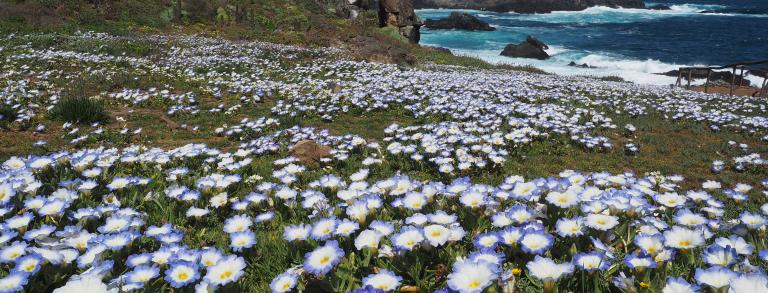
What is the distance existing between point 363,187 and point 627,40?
66.6 metres

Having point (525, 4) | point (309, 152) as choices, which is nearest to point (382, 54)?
point (309, 152)

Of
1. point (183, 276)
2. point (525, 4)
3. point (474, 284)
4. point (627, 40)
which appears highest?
point (525, 4)

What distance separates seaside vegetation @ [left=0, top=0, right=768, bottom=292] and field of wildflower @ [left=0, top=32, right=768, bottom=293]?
0.02 metres

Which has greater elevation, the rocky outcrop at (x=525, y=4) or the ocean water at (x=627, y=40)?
the rocky outcrop at (x=525, y=4)

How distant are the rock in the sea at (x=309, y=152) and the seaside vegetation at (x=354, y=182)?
0.43ft

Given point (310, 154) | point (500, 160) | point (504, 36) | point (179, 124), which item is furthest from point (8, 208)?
point (504, 36)

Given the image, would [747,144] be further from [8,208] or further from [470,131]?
[8,208]

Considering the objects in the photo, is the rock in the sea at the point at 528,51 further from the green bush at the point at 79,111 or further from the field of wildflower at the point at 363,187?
the green bush at the point at 79,111

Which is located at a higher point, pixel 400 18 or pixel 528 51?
pixel 400 18

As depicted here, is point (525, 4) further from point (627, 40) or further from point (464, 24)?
point (627, 40)

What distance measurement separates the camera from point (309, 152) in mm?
6258

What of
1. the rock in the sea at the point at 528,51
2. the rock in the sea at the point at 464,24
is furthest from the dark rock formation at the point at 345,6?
the rock in the sea at the point at 464,24

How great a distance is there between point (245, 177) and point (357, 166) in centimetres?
157

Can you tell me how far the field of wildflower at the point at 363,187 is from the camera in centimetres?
228
